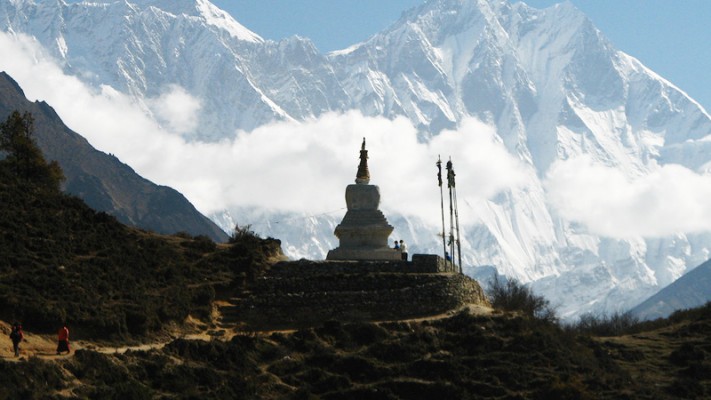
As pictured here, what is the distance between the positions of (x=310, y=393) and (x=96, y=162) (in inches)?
5057

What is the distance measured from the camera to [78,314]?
206ft

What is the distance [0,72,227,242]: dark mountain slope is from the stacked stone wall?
95299mm

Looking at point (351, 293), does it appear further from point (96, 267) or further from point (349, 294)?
point (96, 267)

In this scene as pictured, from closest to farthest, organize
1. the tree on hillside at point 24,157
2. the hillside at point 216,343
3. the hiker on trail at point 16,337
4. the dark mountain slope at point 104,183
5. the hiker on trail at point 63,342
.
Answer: the hiker on trail at point 16,337, the hiker on trail at point 63,342, the hillside at point 216,343, the tree on hillside at point 24,157, the dark mountain slope at point 104,183

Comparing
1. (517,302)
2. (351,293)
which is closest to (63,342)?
(351,293)

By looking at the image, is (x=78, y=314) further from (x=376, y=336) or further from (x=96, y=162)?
(x=96, y=162)

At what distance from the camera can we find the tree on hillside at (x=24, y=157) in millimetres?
81812

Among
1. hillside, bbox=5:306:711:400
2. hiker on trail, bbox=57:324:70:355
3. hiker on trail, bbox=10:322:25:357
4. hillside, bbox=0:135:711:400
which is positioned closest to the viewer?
hiker on trail, bbox=10:322:25:357

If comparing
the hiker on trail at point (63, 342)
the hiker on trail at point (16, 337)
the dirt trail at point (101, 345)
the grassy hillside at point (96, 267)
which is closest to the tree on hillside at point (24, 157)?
the grassy hillside at point (96, 267)

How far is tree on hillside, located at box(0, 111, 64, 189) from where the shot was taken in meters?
81.8

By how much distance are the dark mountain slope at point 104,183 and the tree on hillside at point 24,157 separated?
3298 inches

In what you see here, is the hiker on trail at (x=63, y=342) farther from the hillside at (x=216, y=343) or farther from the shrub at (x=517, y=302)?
the shrub at (x=517, y=302)

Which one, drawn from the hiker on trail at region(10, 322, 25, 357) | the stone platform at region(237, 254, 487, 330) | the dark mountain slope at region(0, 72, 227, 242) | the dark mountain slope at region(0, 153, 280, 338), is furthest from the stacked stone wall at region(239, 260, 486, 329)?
the dark mountain slope at region(0, 72, 227, 242)

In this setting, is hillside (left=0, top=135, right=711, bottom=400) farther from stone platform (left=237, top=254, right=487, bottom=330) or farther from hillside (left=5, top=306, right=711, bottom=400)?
stone platform (left=237, top=254, right=487, bottom=330)
